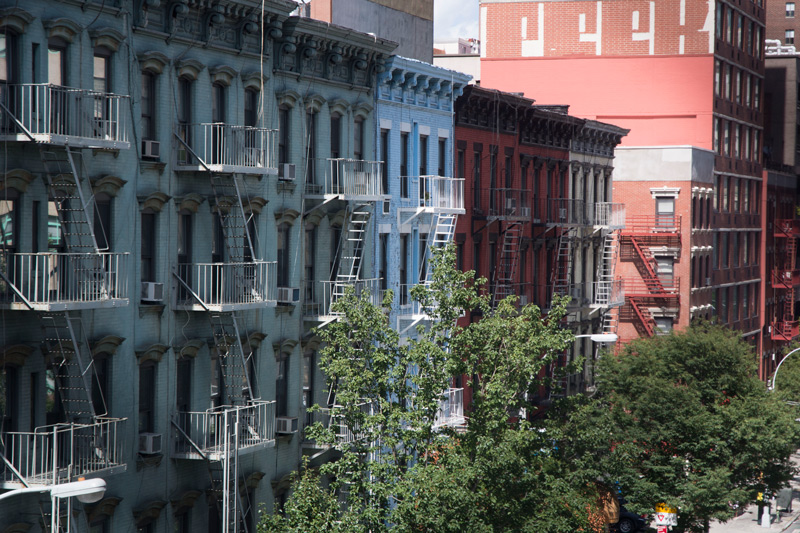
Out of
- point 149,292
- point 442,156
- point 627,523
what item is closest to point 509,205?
point 442,156

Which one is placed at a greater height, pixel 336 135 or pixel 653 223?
pixel 336 135

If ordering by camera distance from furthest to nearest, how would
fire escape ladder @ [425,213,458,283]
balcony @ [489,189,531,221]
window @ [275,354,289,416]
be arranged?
1. balcony @ [489,189,531,221]
2. fire escape ladder @ [425,213,458,283]
3. window @ [275,354,289,416]

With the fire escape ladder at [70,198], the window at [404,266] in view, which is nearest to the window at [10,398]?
the fire escape ladder at [70,198]

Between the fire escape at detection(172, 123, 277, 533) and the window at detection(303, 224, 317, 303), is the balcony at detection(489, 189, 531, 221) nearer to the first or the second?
the window at detection(303, 224, 317, 303)

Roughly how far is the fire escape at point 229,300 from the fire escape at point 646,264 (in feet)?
137

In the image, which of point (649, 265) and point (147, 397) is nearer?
point (147, 397)

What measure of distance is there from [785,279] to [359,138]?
224 feet

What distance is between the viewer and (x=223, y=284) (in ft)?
100

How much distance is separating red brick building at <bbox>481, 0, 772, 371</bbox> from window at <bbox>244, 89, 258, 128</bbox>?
41.3 metres

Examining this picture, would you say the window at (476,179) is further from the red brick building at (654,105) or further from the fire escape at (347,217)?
the red brick building at (654,105)

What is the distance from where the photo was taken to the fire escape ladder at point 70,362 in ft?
84.2

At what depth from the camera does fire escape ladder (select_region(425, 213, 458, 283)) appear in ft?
141

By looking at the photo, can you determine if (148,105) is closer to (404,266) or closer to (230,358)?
(230,358)

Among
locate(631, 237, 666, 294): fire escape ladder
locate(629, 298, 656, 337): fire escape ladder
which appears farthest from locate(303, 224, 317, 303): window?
locate(629, 298, 656, 337): fire escape ladder
